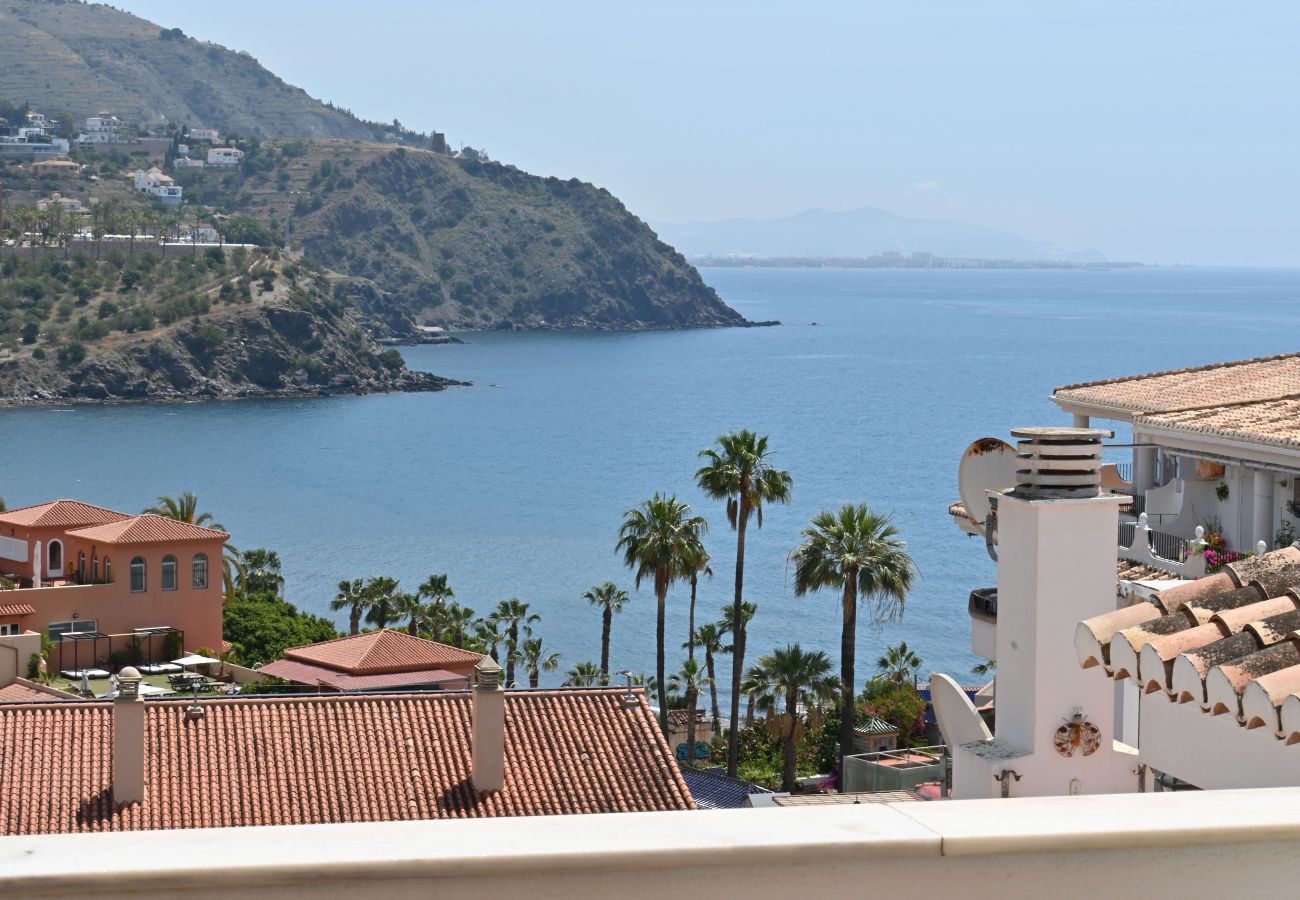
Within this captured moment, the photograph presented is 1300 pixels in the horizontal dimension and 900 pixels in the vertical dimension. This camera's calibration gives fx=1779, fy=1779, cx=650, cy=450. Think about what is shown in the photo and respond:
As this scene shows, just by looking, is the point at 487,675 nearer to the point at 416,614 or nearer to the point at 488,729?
the point at 488,729

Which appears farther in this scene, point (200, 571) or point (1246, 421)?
point (200, 571)

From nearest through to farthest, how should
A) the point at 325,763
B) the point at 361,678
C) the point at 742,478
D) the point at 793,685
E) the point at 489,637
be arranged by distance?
1. the point at 325,763
2. the point at 361,678
3. the point at 793,685
4. the point at 742,478
5. the point at 489,637

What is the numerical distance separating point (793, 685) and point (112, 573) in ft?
57.8

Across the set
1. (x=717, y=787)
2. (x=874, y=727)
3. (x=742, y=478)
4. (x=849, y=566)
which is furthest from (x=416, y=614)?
(x=849, y=566)

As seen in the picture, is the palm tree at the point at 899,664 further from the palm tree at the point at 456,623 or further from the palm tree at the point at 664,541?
the palm tree at the point at 456,623

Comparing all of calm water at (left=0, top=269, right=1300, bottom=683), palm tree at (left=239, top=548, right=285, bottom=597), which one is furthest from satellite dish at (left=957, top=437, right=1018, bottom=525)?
calm water at (left=0, top=269, right=1300, bottom=683)

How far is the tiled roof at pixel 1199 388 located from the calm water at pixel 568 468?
46.8 metres

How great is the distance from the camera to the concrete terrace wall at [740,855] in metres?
2.62

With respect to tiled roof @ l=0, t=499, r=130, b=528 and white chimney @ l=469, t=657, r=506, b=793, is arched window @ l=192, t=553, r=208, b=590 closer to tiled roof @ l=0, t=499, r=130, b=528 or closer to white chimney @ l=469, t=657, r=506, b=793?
tiled roof @ l=0, t=499, r=130, b=528

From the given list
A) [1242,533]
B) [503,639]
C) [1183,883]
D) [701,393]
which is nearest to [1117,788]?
[1183,883]

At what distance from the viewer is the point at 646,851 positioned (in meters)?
2.73

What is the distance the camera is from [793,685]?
4044 centimetres

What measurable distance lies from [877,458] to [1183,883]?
12305cm

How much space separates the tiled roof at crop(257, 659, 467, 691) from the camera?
36875 millimetres
